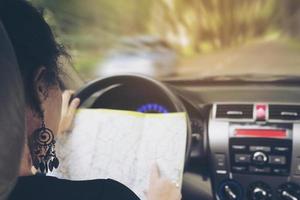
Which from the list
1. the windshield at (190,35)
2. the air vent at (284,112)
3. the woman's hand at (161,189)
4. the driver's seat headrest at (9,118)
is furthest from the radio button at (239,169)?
the driver's seat headrest at (9,118)

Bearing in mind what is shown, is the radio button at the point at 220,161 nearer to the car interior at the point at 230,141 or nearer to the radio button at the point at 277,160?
the car interior at the point at 230,141

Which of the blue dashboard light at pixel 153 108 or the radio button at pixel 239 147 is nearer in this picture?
the radio button at pixel 239 147

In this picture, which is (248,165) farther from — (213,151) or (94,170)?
(94,170)

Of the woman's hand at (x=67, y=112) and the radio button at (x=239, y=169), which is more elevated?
the woman's hand at (x=67, y=112)

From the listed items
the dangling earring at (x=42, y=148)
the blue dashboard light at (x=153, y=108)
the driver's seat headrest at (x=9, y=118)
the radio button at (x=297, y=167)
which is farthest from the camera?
the blue dashboard light at (x=153, y=108)

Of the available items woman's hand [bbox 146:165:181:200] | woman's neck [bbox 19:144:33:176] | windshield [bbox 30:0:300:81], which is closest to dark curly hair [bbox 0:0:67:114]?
woman's neck [bbox 19:144:33:176]

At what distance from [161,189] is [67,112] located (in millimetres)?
438

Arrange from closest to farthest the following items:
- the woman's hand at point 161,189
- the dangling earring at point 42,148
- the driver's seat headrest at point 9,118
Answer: the driver's seat headrest at point 9,118 → the dangling earring at point 42,148 → the woman's hand at point 161,189

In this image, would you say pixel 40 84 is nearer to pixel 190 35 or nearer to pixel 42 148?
pixel 42 148

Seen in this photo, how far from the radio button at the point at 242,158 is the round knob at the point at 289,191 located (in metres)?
0.15

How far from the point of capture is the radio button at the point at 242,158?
239 centimetres

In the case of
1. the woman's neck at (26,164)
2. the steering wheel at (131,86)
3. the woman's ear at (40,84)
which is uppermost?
the steering wheel at (131,86)

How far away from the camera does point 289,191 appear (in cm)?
237

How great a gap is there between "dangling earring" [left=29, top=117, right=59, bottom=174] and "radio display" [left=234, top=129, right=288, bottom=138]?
0.85 meters
